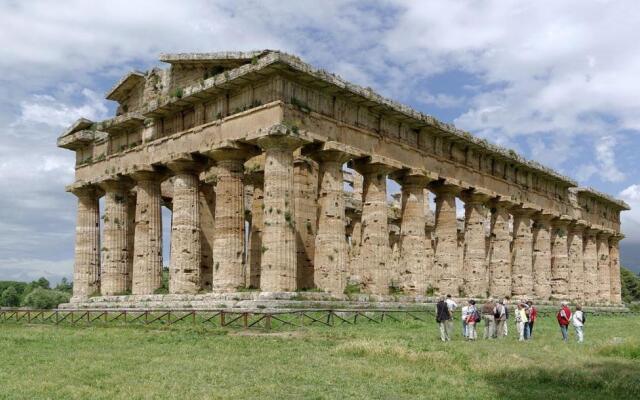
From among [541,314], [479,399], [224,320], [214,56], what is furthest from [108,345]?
[541,314]

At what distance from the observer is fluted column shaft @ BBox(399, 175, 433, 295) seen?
3506cm

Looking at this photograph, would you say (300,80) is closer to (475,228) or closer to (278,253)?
(278,253)

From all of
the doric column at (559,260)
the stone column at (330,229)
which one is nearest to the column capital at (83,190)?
the stone column at (330,229)

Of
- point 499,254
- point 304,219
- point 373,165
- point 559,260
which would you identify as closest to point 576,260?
point 559,260

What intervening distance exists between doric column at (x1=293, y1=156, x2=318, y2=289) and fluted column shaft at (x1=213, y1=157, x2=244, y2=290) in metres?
2.58

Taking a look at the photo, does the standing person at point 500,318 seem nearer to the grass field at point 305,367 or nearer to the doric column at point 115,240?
the grass field at point 305,367

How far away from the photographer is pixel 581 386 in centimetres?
1469

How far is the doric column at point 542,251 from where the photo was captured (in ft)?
159

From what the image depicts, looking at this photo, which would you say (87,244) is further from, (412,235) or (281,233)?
(412,235)

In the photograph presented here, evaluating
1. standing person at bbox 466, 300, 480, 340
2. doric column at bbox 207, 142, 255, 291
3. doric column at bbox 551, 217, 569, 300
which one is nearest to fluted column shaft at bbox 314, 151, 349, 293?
doric column at bbox 207, 142, 255, 291

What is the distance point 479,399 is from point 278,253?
15.8 meters

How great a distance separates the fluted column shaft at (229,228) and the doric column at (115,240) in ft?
27.6

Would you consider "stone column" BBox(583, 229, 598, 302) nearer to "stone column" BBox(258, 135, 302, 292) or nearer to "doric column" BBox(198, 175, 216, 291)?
"doric column" BBox(198, 175, 216, 291)

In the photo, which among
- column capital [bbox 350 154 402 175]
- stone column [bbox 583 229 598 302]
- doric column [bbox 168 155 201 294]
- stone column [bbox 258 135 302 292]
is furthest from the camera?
stone column [bbox 583 229 598 302]
